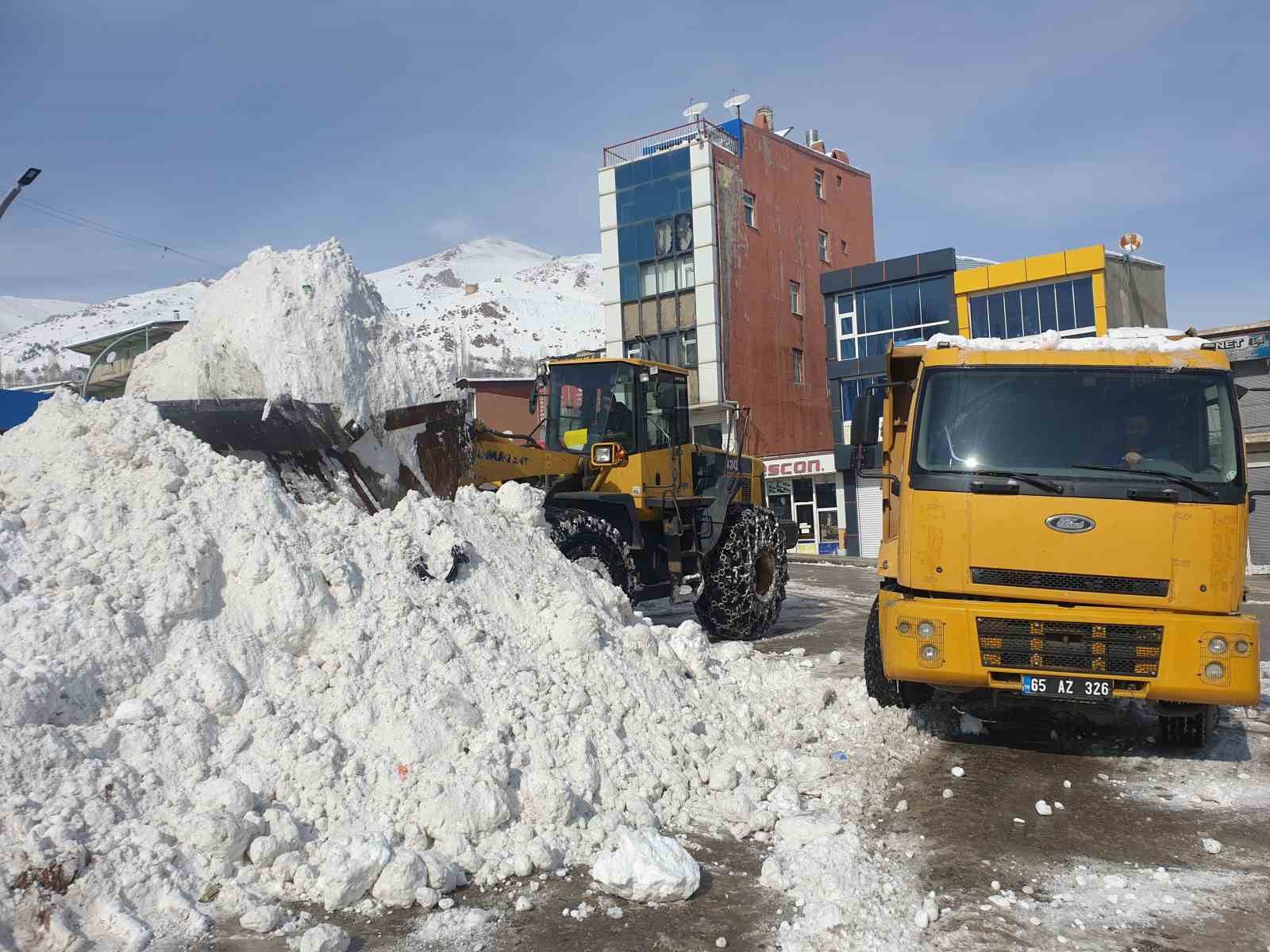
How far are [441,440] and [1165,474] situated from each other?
5000mm

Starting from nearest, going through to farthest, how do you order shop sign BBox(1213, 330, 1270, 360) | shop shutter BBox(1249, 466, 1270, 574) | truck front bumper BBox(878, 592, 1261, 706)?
1. truck front bumper BBox(878, 592, 1261, 706)
2. shop sign BBox(1213, 330, 1270, 360)
3. shop shutter BBox(1249, 466, 1270, 574)

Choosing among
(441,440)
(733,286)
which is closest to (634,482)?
(441,440)

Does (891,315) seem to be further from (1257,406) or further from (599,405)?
(599,405)

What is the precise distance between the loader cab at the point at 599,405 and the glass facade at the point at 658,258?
2366cm

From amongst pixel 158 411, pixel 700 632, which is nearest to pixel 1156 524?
pixel 700 632

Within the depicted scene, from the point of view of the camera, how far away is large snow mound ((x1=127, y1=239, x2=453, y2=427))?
6.95 metres

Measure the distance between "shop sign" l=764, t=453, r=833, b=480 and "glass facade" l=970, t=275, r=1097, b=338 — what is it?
5660 mm

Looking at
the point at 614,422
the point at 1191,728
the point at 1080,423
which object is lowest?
the point at 1191,728

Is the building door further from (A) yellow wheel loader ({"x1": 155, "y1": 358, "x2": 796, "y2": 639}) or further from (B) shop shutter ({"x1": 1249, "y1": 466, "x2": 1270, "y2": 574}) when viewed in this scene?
(A) yellow wheel loader ({"x1": 155, "y1": 358, "x2": 796, "y2": 639})

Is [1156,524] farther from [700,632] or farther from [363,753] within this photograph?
[363,753]

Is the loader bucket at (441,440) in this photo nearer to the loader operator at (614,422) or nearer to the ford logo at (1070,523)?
the loader operator at (614,422)

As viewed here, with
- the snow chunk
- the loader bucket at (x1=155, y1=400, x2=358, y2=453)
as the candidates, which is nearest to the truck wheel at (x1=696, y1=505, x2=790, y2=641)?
the loader bucket at (x1=155, y1=400, x2=358, y2=453)

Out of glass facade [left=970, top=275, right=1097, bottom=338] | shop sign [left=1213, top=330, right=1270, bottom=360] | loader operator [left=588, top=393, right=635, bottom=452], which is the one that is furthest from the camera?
glass facade [left=970, top=275, right=1097, bottom=338]

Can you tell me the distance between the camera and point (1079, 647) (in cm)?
568
